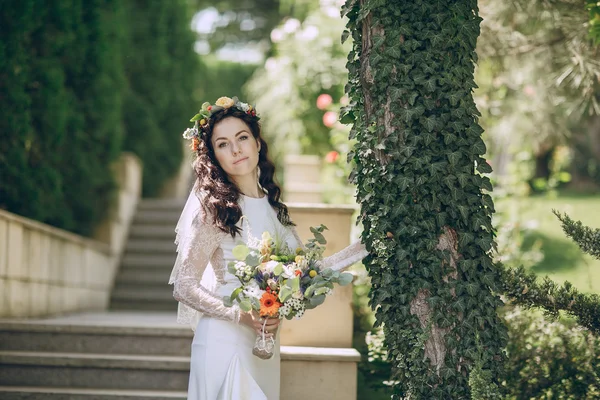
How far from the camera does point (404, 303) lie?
3223mm

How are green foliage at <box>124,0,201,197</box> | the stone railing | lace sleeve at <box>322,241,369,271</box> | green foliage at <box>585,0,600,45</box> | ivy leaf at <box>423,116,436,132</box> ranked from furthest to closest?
1. green foliage at <box>124,0,201,197</box>
2. the stone railing
3. green foliage at <box>585,0,600,45</box>
4. lace sleeve at <box>322,241,369,271</box>
5. ivy leaf at <box>423,116,436,132</box>

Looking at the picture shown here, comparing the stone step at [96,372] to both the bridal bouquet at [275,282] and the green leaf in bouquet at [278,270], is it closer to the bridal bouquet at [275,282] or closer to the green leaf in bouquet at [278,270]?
the bridal bouquet at [275,282]

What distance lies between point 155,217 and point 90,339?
389cm

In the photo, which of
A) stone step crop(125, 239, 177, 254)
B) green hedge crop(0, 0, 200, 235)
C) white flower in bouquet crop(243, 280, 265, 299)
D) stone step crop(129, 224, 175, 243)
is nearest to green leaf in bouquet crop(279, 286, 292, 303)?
white flower in bouquet crop(243, 280, 265, 299)

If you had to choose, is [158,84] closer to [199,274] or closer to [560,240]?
[560,240]

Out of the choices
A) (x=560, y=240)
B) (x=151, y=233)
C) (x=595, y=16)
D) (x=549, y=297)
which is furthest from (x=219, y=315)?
(x=560, y=240)

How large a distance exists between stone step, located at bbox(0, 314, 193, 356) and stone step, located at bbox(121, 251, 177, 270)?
2.95 metres

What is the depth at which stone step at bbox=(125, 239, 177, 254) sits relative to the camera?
8266mm

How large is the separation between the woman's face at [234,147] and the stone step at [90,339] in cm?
200

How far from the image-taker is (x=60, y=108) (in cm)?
630

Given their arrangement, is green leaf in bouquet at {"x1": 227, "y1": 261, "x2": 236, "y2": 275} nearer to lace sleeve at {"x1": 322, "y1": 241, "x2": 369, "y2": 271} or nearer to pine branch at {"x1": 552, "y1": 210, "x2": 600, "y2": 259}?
lace sleeve at {"x1": 322, "y1": 241, "x2": 369, "y2": 271}

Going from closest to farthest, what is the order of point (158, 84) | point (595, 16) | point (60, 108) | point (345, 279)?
point (345, 279) → point (595, 16) → point (60, 108) → point (158, 84)

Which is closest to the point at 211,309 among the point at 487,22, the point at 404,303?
the point at 404,303

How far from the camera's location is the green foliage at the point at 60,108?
5680mm
